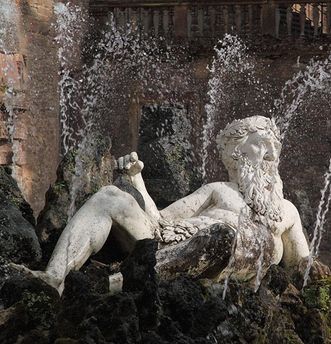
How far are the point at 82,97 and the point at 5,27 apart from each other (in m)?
1.71

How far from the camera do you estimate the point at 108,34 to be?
24.7m

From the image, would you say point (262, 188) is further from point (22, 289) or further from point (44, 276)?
point (22, 289)

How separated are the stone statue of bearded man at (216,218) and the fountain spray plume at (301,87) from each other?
40.7ft

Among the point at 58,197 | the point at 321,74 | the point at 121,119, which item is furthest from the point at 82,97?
the point at 58,197

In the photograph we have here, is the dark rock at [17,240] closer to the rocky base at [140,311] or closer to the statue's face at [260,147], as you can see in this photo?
the rocky base at [140,311]

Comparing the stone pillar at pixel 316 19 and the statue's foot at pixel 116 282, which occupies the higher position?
the statue's foot at pixel 116 282

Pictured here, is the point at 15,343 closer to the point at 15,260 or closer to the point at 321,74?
the point at 15,260

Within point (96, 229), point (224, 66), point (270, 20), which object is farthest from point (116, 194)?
point (270, 20)

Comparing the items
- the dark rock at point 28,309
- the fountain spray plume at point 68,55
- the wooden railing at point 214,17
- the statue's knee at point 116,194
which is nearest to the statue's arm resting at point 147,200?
the statue's knee at point 116,194

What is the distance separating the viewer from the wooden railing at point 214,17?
24.6m

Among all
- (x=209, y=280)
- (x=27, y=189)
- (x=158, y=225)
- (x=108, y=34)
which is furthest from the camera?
(x=108, y=34)

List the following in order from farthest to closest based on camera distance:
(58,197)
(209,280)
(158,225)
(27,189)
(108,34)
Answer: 1. (108,34)
2. (27,189)
3. (58,197)
4. (158,225)
5. (209,280)

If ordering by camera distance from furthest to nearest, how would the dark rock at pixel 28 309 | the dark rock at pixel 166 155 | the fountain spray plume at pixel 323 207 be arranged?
the fountain spray plume at pixel 323 207 < the dark rock at pixel 166 155 < the dark rock at pixel 28 309

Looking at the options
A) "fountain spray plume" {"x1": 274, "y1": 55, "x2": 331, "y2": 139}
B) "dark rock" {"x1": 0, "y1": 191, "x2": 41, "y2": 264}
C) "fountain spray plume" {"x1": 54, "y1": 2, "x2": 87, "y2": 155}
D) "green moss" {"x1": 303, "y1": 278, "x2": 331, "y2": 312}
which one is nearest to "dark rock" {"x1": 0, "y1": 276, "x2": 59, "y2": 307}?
"dark rock" {"x1": 0, "y1": 191, "x2": 41, "y2": 264}
